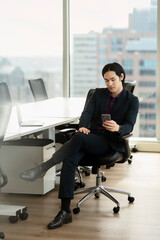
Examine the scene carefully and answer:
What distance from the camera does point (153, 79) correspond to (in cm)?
702

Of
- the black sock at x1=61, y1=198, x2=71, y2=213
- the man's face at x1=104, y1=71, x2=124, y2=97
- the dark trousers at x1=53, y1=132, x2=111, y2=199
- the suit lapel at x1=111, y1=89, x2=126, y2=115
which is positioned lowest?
the black sock at x1=61, y1=198, x2=71, y2=213

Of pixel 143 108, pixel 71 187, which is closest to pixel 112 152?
pixel 71 187

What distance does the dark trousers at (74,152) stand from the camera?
3777 millimetres

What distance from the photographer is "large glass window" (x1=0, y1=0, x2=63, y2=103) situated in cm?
727

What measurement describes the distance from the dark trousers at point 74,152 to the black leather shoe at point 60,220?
142mm

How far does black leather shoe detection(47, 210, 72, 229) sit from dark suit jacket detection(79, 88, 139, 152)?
0.72m

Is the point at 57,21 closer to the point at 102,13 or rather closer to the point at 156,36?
the point at 102,13

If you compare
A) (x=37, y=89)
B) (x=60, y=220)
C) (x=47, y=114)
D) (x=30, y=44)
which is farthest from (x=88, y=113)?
(x=30, y=44)

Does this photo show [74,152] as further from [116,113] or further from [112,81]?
A: [112,81]

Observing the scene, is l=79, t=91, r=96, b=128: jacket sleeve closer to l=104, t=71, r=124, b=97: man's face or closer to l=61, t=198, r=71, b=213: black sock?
l=104, t=71, r=124, b=97: man's face

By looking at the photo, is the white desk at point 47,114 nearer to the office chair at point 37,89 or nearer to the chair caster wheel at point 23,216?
the office chair at point 37,89

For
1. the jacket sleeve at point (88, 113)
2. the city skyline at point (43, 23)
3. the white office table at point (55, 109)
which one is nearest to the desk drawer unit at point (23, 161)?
the white office table at point (55, 109)

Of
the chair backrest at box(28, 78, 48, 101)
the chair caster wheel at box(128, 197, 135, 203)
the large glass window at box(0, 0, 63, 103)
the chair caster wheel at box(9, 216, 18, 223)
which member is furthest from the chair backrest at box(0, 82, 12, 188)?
the large glass window at box(0, 0, 63, 103)

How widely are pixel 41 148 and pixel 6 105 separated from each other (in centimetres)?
112
